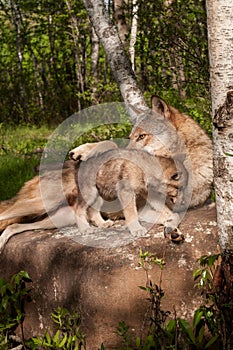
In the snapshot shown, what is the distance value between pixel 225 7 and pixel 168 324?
6.58 feet

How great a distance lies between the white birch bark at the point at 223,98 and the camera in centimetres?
288

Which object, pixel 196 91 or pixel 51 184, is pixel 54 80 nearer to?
pixel 196 91

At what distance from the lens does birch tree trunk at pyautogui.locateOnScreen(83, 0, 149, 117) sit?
5672 mm

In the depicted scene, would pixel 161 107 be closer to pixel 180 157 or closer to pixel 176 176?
pixel 180 157

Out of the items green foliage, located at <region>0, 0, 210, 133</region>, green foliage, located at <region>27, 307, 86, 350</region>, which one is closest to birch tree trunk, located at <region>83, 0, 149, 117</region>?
green foliage, located at <region>27, 307, 86, 350</region>

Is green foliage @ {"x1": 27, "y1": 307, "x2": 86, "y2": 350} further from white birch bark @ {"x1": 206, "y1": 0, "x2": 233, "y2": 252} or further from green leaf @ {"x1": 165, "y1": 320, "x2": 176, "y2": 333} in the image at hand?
white birch bark @ {"x1": 206, "y1": 0, "x2": 233, "y2": 252}

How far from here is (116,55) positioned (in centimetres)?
571

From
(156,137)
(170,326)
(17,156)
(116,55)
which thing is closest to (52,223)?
(156,137)

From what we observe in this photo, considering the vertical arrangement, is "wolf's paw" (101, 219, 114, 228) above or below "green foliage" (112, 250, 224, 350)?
above

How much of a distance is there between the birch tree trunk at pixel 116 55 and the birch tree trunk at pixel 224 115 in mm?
2708

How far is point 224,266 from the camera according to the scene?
2.98 m

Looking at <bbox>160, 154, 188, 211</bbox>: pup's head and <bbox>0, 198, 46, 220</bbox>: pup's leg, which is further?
<bbox>0, 198, 46, 220</bbox>: pup's leg

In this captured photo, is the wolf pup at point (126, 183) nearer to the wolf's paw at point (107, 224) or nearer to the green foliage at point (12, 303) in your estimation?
the wolf's paw at point (107, 224)

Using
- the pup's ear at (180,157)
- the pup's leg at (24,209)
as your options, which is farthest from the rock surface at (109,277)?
the pup's ear at (180,157)
